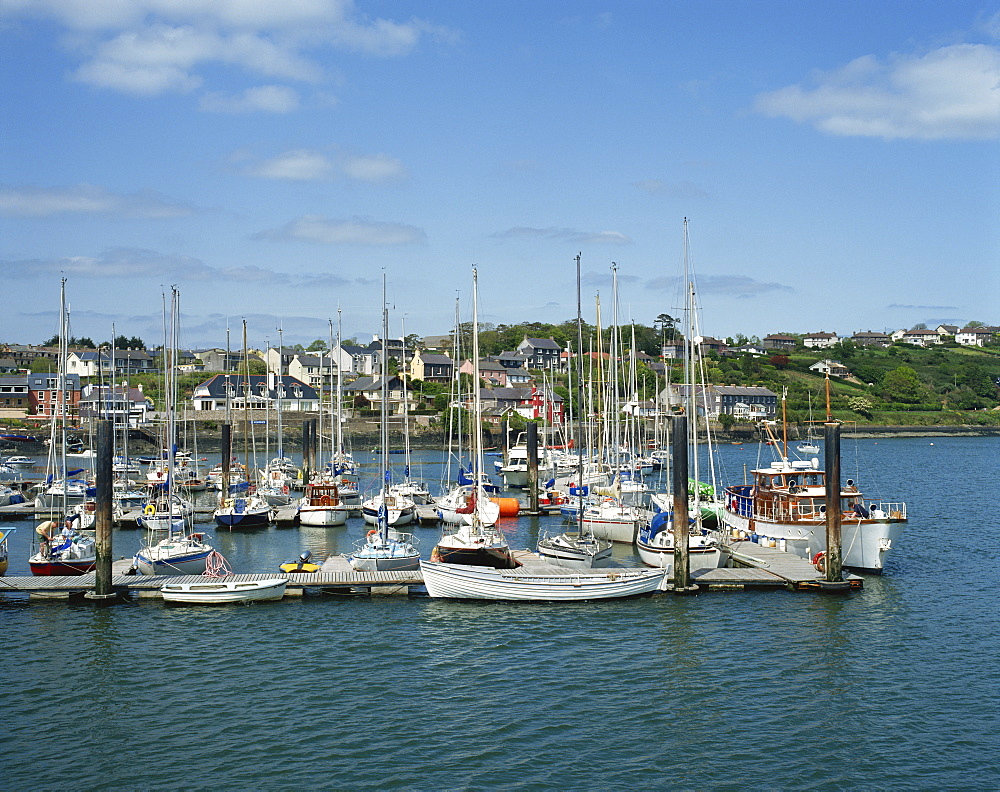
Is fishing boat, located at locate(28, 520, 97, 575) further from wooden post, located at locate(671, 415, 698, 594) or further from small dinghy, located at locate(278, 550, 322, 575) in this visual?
wooden post, located at locate(671, 415, 698, 594)

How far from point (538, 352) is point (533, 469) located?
130 m

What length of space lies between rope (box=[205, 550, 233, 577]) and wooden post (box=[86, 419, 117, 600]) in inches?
153

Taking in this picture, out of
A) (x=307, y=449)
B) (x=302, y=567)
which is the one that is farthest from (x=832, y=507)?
(x=307, y=449)

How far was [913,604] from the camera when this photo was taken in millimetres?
34531

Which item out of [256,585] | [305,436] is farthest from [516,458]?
[256,585]

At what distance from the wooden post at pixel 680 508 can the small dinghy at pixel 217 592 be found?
50.6 ft

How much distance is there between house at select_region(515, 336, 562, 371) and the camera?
7402 inches

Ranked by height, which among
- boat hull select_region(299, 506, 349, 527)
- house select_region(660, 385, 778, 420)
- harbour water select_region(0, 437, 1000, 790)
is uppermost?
house select_region(660, 385, 778, 420)

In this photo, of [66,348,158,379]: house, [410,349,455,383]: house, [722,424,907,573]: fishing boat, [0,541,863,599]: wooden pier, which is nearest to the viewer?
[0,541,863,599]: wooden pier

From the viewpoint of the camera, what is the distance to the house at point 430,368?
557 ft

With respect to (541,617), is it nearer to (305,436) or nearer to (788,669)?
(788,669)

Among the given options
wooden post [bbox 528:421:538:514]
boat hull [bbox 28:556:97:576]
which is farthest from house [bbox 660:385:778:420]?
boat hull [bbox 28:556:97:576]

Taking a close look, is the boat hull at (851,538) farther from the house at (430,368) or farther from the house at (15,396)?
the house at (15,396)

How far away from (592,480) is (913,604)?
31368 millimetres
